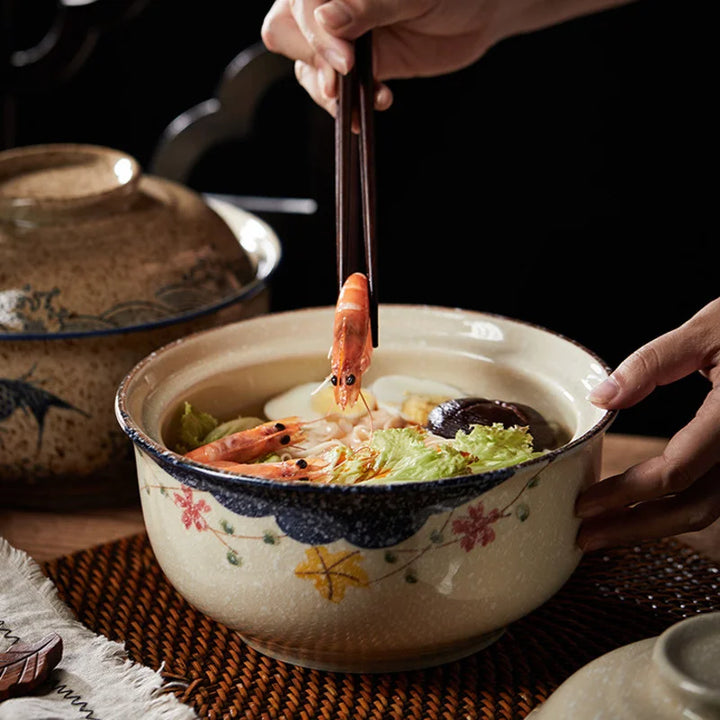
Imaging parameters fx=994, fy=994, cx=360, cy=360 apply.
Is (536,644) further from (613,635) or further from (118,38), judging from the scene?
(118,38)

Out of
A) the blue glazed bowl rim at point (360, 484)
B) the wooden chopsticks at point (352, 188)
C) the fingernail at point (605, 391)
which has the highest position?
the wooden chopsticks at point (352, 188)

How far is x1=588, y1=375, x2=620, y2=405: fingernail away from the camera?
3.33ft

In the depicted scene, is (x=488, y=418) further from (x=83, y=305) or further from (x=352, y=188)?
(x=83, y=305)

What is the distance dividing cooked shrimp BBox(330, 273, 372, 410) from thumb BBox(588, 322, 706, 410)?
0.88ft

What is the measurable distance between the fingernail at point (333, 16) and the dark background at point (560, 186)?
1103 mm

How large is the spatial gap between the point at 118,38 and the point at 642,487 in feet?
8.16

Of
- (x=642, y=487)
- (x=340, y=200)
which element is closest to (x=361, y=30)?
(x=340, y=200)

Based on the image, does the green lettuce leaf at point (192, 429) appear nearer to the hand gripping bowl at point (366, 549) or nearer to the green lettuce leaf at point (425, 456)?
the hand gripping bowl at point (366, 549)

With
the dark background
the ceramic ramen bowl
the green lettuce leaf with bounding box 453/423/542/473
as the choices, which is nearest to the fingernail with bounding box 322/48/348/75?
the ceramic ramen bowl

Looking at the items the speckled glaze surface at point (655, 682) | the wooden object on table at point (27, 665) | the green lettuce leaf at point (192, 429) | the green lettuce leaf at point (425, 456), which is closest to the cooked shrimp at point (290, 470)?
the green lettuce leaf at point (425, 456)

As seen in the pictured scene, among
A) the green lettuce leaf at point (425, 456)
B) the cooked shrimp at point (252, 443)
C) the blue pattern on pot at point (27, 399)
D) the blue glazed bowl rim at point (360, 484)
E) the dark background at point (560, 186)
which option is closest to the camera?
the blue glazed bowl rim at point (360, 484)

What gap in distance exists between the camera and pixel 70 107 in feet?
10.4

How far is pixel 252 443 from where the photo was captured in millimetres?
1152

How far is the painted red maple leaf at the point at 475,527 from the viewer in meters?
0.90
